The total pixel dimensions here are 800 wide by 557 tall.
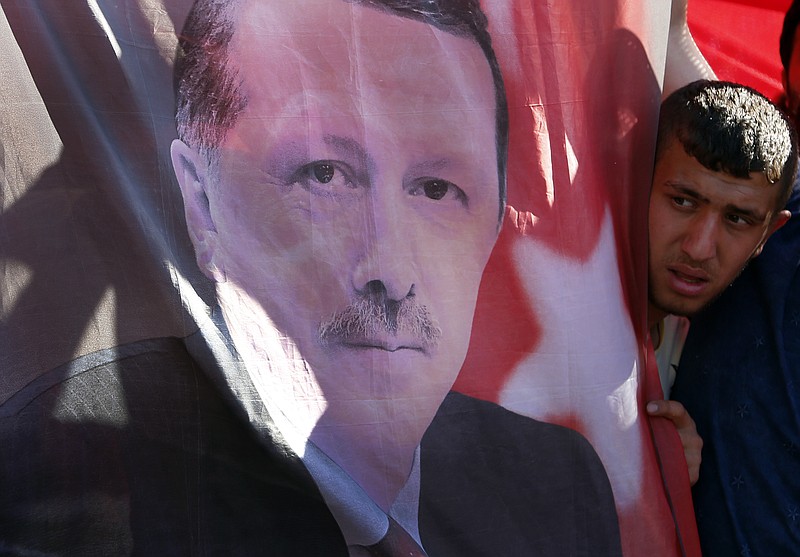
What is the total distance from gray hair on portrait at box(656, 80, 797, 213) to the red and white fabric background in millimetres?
65

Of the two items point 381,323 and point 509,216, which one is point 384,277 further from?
point 509,216

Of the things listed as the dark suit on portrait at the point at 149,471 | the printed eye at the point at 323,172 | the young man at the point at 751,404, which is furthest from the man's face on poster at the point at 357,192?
the young man at the point at 751,404

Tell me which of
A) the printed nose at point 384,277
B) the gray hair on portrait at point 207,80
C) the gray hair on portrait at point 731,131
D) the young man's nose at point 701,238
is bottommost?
the young man's nose at point 701,238

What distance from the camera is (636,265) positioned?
1309 millimetres

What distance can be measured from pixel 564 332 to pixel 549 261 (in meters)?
0.11

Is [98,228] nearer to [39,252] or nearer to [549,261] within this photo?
[39,252]

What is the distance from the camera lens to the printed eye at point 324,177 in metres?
1.09

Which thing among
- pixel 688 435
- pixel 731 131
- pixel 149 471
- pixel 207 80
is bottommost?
pixel 688 435

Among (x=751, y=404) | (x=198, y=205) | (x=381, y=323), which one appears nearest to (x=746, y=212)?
(x=751, y=404)

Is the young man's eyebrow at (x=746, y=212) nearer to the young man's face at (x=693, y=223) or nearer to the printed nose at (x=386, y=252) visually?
the young man's face at (x=693, y=223)

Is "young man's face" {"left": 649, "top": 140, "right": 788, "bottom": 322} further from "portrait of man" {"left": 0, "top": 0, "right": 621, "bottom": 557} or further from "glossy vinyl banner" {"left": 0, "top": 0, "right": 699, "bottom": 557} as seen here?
"portrait of man" {"left": 0, "top": 0, "right": 621, "bottom": 557}

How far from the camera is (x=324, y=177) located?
110cm

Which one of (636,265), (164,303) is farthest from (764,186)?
(164,303)

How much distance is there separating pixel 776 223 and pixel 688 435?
1.37 ft
